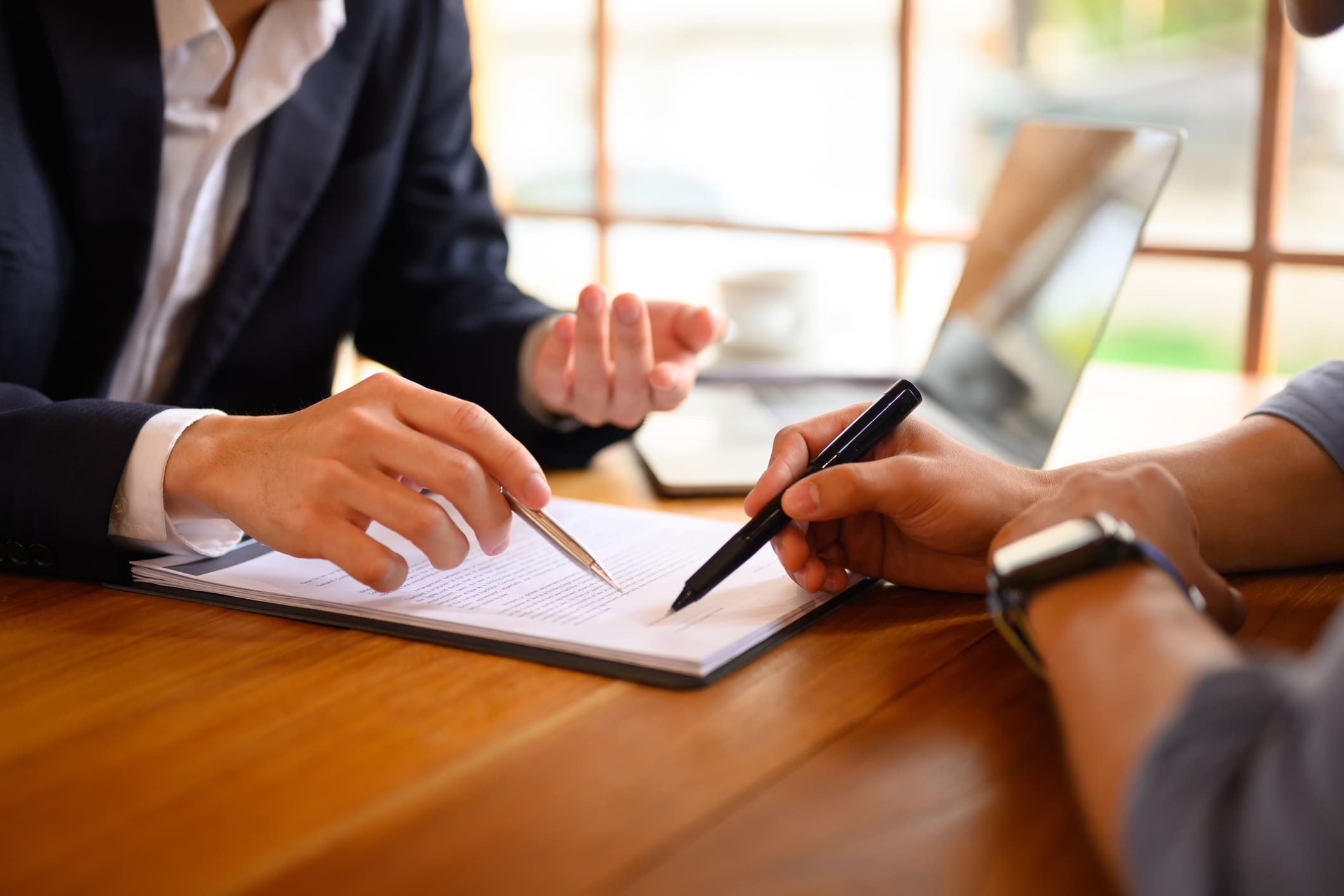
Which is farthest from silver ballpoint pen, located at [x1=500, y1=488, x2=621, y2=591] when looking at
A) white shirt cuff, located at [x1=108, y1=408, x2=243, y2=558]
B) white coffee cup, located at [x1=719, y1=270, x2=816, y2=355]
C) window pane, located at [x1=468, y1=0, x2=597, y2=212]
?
window pane, located at [x1=468, y1=0, x2=597, y2=212]

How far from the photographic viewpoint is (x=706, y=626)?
2.14 ft

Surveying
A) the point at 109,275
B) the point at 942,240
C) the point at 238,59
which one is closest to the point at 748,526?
the point at 109,275

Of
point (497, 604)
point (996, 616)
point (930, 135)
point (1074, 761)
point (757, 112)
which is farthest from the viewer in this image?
point (757, 112)

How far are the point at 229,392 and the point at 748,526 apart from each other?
820mm

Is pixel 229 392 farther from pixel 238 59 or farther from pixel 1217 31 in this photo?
pixel 1217 31

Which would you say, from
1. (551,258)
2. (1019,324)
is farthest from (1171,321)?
(1019,324)

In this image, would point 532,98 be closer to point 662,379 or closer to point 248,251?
point 248,251

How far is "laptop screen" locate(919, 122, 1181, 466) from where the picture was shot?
39.3 inches

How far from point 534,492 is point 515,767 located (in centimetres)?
22

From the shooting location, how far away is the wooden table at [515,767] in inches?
17.3

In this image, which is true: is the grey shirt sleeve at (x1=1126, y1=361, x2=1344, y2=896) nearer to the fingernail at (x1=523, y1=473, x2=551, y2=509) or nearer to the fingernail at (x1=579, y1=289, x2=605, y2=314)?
the fingernail at (x1=523, y1=473, x2=551, y2=509)

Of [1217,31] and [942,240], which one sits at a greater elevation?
[1217,31]

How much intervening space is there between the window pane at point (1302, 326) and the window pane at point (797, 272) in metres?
0.73

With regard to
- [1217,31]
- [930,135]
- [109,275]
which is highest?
[1217,31]
